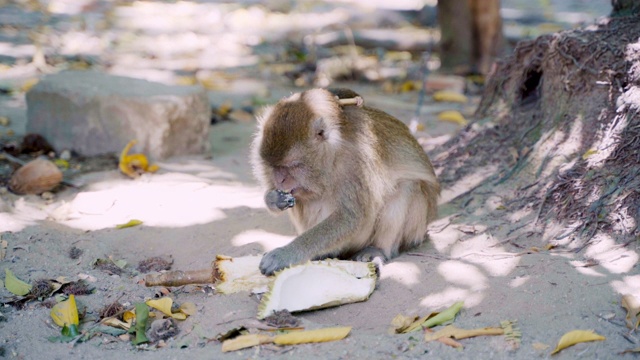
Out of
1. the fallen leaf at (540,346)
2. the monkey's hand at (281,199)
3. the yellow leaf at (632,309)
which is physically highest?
the monkey's hand at (281,199)

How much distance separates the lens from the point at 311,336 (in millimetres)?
3668

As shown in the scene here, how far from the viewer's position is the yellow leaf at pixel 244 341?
11.8 feet

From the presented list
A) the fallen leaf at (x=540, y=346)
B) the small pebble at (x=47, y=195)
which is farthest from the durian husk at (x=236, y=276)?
the small pebble at (x=47, y=195)

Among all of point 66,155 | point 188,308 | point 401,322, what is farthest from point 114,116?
point 401,322

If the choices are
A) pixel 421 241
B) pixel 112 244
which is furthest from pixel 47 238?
pixel 421 241

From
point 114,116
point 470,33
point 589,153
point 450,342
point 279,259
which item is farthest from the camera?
point 470,33

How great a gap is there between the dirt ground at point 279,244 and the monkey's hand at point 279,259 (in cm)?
26

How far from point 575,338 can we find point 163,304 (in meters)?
2.18

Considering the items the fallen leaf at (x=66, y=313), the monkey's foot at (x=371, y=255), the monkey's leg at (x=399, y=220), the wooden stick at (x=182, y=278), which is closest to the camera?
the fallen leaf at (x=66, y=313)

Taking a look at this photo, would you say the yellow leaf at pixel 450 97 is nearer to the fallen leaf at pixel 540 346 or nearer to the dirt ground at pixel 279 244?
the dirt ground at pixel 279 244

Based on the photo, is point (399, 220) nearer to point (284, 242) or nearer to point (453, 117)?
point (284, 242)

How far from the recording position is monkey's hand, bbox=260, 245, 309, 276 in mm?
4398

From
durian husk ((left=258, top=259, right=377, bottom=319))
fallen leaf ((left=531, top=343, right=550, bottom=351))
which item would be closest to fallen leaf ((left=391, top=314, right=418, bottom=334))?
durian husk ((left=258, top=259, right=377, bottom=319))

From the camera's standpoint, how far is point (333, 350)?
3.56m
